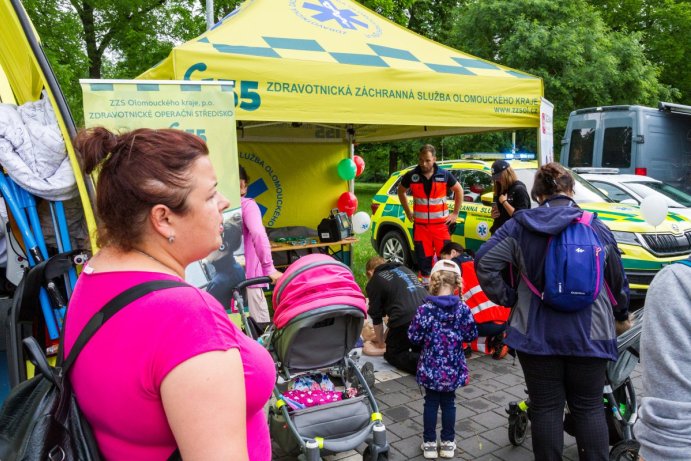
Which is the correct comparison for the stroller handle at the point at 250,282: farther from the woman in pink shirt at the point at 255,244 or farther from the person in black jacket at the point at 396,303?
the person in black jacket at the point at 396,303

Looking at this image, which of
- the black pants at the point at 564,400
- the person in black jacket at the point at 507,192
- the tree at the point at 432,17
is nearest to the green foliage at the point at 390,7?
the tree at the point at 432,17

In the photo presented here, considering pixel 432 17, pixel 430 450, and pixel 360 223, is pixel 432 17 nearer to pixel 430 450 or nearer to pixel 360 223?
pixel 360 223

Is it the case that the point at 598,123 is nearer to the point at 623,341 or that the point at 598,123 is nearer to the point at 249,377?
the point at 623,341

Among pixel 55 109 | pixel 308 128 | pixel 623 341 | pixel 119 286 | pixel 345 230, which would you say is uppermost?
pixel 55 109

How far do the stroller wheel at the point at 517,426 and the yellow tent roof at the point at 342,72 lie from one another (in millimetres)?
2651

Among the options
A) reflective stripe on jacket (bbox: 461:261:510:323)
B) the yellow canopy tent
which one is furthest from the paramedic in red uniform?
the yellow canopy tent

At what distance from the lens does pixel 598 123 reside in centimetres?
1235

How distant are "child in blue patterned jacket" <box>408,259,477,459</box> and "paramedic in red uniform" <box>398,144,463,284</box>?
341cm

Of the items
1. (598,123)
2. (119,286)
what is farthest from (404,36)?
(598,123)

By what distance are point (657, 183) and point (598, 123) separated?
356 centimetres

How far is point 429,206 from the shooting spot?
7258 millimetres

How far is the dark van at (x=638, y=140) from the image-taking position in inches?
460

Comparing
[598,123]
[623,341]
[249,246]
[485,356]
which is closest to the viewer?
[623,341]

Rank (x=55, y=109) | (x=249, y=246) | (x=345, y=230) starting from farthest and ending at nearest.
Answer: (x=345, y=230), (x=249, y=246), (x=55, y=109)
